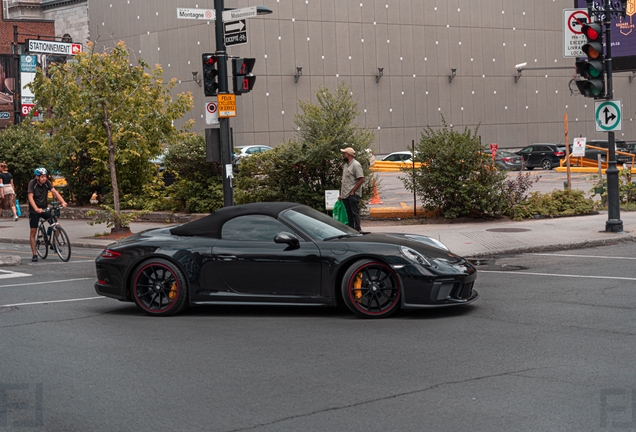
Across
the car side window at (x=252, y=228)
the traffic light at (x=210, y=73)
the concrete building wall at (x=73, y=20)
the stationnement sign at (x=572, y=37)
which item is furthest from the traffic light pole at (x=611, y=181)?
the concrete building wall at (x=73, y=20)

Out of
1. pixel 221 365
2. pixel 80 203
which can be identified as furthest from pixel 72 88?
pixel 221 365

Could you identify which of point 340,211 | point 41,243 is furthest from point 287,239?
point 41,243

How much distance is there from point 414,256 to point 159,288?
3.04 m

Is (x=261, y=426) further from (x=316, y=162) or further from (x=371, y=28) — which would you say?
(x=371, y=28)

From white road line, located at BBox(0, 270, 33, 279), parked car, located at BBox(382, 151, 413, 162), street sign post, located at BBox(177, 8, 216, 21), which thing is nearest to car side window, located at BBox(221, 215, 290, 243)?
white road line, located at BBox(0, 270, 33, 279)

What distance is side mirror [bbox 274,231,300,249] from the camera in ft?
29.4

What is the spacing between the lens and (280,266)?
9.09 metres

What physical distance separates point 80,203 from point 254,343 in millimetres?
21299

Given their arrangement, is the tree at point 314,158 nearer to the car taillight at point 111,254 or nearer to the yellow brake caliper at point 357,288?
the car taillight at point 111,254

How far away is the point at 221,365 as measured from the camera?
7.08 m

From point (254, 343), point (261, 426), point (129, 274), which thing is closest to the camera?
point (261, 426)

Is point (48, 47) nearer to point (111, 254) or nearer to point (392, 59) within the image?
point (392, 59)

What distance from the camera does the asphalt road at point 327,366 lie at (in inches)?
217

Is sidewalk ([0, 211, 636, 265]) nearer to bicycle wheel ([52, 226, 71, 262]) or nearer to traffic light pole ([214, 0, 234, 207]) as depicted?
bicycle wheel ([52, 226, 71, 262])
